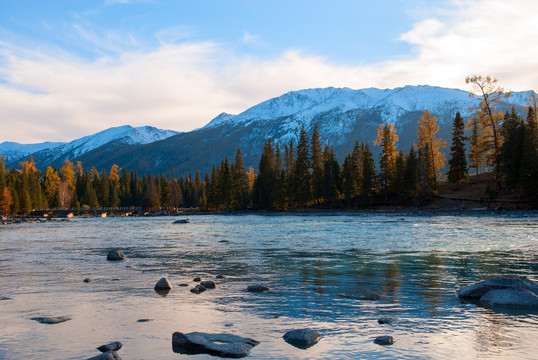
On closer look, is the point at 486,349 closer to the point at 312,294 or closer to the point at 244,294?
the point at 312,294

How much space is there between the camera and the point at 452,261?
71.3 feet

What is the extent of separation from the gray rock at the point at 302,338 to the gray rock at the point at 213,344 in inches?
27.2

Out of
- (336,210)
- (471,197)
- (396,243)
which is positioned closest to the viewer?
(396,243)

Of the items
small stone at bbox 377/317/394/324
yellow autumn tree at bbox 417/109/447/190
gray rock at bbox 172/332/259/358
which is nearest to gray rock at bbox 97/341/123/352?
gray rock at bbox 172/332/259/358

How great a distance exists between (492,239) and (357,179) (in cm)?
6872

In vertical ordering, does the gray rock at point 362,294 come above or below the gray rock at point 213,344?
below

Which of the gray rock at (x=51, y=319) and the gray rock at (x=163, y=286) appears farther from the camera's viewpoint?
the gray rock at (x=163, y=286)

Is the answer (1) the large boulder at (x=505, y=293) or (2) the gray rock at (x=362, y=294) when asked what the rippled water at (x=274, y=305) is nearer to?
(2) the gray rock at (x=362, y=294)

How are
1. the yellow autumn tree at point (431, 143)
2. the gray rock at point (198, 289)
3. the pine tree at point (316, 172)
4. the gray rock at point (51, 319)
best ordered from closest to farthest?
the gray rock at point (51, 319), the gray rock at point (198, 289), the yellow autumn tree at point (431, 143), the pine tree at point (316, 172)

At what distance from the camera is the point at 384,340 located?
30.5 ft

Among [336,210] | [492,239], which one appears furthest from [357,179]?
[492,239]

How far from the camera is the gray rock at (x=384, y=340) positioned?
9262 mm

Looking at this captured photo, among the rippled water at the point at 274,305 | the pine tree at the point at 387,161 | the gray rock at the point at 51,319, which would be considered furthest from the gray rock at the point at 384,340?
the pine tree at the point at 387,161

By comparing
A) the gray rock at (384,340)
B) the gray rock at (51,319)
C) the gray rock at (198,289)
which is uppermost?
the gray rock at (51,319)
